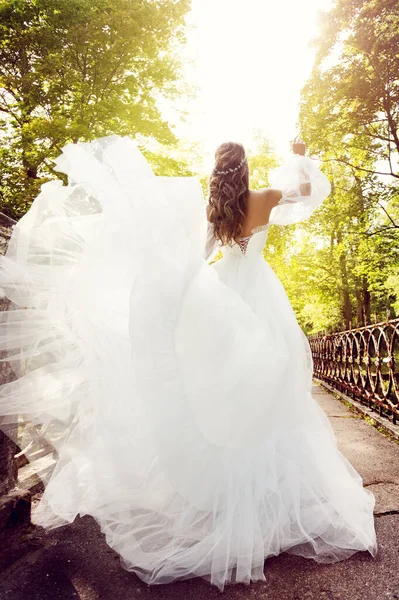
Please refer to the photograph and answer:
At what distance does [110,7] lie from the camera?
7.40 metres

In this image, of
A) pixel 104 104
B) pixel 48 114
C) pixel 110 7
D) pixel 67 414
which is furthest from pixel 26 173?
pixel 67 414

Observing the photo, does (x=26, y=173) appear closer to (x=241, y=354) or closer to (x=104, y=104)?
(x=104, y=104)

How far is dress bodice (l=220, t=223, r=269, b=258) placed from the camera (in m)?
2.86

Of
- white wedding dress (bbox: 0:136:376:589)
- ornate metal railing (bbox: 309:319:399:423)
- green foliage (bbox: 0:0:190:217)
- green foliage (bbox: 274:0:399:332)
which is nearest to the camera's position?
Answer: white wedding dress (bbox: 0:136:376:589)

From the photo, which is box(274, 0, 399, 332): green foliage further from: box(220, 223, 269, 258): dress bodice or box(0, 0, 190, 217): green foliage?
box(220, 223, 269, 258): dress bodice

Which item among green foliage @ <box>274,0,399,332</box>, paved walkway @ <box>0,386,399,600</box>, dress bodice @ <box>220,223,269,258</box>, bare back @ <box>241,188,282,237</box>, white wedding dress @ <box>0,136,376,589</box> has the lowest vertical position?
paved walkway @ <box>0,386,399,600</box>

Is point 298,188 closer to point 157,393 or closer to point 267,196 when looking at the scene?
point 267,196

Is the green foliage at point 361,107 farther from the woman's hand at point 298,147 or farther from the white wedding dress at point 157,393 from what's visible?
the white wedding dress at point 157,393

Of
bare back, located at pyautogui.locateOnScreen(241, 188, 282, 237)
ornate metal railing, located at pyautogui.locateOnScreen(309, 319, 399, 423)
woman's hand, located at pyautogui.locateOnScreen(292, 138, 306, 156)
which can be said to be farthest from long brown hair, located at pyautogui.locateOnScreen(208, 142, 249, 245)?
ornate metal railing, located at pyautogui.locateOnScreen(309, 319, 399, 423)

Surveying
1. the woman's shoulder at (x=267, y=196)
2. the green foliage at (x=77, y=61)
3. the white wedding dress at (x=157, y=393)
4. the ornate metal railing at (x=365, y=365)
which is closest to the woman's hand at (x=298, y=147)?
the woman's shoulder at (x=267, y=196)

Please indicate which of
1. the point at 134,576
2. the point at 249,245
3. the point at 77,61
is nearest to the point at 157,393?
the point at 134,576

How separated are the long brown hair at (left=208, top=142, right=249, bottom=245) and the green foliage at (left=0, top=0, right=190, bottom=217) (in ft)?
17.5

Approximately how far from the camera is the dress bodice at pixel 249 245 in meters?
2.86

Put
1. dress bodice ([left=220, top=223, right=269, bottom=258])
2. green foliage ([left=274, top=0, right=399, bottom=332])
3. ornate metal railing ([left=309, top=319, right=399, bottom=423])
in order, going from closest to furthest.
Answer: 1. dress bodice ([left=220, top=223, right=269, bottom=258])
2. ornate metal railing ([left=309, top=319, right=399, bottom=423])
3. green foliage ([left=274, top=0, right=399, bottom=332])
